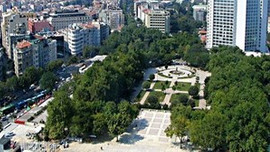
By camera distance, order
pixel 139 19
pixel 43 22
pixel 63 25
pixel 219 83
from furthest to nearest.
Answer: pixel 139 19
pixel 63 25
pixel 43 22
pixel 219 83

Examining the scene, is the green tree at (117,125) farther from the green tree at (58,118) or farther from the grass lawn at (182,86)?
the grass lawn at (182,86)

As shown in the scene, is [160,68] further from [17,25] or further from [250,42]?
[17,25]

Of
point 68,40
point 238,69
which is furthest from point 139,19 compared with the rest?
point 238,69

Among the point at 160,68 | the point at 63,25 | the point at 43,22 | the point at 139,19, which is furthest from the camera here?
the point at 139,19

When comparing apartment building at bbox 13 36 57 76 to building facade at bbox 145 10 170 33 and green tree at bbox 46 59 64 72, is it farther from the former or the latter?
building facade at bbox 145 10 170 33

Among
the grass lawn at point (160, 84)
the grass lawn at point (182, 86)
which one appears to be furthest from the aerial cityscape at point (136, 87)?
the grass lawn at point (160, 84)
